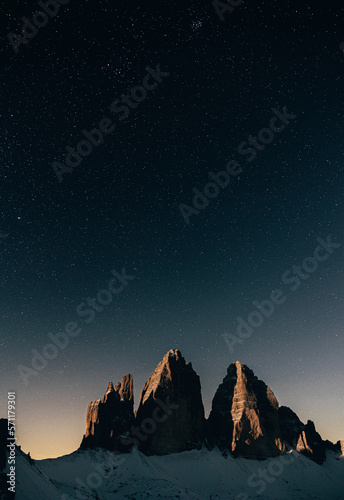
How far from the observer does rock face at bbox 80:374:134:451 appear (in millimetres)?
58344

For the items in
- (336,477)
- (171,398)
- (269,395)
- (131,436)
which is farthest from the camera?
(269,395)

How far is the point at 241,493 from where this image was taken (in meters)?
54.1

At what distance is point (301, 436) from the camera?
8625 cm

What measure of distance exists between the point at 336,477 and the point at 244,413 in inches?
1229

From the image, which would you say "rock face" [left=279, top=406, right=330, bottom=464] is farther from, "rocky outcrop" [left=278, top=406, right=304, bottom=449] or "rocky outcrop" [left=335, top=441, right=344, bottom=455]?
"rocky outcrop" [left=335, top=441, right=344, bottom=455]

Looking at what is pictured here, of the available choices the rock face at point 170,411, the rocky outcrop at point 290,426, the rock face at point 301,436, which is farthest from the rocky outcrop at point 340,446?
the rock face at point 170,411

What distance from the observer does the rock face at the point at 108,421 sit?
58344mm

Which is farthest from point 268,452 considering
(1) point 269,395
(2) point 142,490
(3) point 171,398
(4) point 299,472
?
(2) point 142,490

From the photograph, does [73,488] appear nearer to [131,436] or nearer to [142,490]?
[142,490]

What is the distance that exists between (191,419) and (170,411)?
7322 millimetres

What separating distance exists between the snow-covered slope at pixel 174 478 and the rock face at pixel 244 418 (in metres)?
3.17

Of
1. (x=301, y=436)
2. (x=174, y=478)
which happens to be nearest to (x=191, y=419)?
(x=174, y=478)

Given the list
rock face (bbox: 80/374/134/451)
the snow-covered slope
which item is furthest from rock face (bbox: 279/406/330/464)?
rock face (bbox: 80/374/134/451)

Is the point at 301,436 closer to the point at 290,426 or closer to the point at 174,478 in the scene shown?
the point at 290,426
